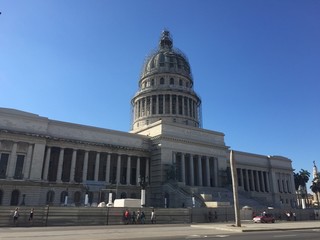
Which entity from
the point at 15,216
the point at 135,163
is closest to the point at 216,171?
the point at 135,163

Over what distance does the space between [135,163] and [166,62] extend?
41.4 m

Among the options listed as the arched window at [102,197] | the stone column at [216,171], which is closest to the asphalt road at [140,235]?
the arched window at [102,197]

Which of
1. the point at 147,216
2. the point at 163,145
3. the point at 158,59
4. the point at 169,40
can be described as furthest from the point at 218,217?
the point at 169,40

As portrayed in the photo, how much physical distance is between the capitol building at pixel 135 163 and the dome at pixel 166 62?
6.47 meters

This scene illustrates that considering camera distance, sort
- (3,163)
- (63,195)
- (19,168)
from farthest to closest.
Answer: (63,195) → (19,168) → (3,163)

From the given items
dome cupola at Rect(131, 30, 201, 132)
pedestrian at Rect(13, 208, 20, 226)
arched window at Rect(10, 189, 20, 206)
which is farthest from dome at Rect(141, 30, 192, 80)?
pedestrian at Rect(13, 208, 20, 226)

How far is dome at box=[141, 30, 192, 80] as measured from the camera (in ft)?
310

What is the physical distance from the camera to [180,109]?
8875 cm

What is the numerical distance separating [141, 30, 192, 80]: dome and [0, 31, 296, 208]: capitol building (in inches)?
255

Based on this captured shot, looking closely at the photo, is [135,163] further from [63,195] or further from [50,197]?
[50,197]

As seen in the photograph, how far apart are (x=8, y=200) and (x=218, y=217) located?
3431 cm

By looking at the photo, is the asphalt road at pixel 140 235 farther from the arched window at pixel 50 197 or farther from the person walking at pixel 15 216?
the arched window at pixel 50 197

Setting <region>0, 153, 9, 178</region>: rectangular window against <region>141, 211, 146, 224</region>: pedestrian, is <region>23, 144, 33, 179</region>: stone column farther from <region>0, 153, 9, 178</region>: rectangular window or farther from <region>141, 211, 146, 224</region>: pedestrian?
<region>141, 211, 146, 224</region>: pedestrian

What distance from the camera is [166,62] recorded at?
94.9 metres
